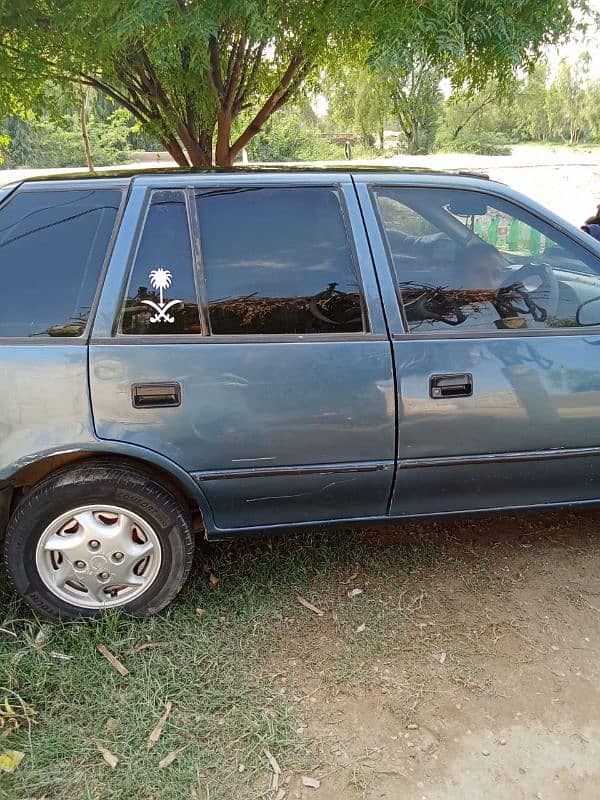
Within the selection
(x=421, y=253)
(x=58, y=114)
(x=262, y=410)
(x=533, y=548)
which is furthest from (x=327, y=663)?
(x=58, y=114)

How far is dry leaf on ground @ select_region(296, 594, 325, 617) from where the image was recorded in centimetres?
281

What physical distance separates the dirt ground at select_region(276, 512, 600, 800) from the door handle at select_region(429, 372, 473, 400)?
964 mm

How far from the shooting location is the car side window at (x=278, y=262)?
2529 mm

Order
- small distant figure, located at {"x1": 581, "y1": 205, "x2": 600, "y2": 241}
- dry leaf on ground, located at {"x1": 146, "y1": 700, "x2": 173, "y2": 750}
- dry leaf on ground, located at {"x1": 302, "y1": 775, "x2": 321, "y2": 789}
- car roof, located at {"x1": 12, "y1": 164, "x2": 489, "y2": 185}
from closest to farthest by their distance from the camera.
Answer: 1. dry leaf on ground, located at {"x1": 302, "y1": 775, "x2": 321, "y2": 789}
2. dry leaf on ground, located at {"x1": 146, "y1": 700, "x2": 173, "y2": 750}
3. car roof, located at {"x1": 12, "y1": 164, "x2": 489, "y2": 185}
4. small distant figure, located at {"x1": 581, "y1": 205, "x2": 600, "y2": 241}

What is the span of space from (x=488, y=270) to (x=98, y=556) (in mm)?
2023

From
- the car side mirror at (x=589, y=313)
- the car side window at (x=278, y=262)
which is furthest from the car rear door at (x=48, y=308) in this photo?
the car side mirror at (x=589, y=313)

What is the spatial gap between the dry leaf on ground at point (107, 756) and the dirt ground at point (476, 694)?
598mm

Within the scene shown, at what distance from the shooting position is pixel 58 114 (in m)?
8.77

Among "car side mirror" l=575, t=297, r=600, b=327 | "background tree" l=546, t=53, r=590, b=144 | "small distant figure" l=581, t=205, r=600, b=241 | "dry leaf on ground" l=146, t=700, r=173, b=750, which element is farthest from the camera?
"background tree" l=546, t=53, r=590, b=144

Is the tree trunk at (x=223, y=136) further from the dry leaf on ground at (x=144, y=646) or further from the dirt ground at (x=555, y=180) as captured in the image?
the dirt ground at (x=555, y=180)

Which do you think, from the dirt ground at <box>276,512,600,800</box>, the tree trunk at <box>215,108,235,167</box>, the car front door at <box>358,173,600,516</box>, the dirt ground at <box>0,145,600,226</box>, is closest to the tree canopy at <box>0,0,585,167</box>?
the tree trunk at <box>215,108,235,167</box>

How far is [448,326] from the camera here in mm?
2664

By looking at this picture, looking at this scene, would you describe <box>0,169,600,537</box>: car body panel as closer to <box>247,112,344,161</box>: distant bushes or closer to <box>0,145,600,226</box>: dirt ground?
<box>0,145,600,226</box>: dirt ground

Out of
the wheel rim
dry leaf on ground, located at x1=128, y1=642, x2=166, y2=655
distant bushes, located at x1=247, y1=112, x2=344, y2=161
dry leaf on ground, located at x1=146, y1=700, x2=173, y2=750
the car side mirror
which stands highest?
distant bushes, located at x1=247, y1=112, x2=344, y2=161
